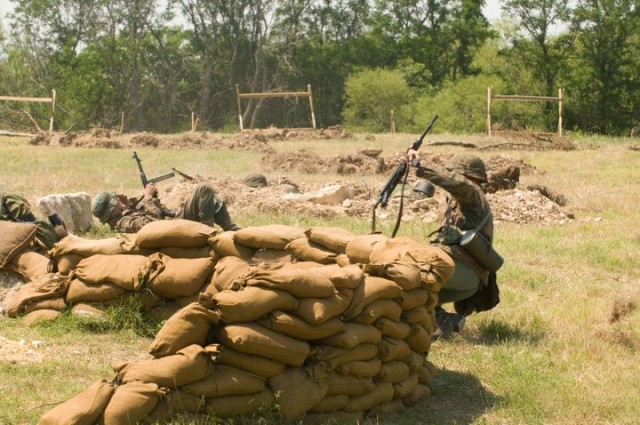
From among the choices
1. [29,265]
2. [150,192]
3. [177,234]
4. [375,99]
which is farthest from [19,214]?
[375,99]

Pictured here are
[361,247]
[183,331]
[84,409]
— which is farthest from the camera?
[361,247]

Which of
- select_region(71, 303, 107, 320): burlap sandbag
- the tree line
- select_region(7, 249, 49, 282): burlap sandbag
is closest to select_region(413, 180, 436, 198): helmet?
select_region(71, 303, 107, 320): burlap sandbag

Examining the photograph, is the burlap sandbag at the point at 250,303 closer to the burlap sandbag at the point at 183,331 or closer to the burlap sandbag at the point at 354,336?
the burlap sandbag at the point at 183,331

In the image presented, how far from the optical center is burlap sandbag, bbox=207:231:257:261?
7547mm

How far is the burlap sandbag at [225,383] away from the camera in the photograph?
534 cm

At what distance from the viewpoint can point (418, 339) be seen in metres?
6.70

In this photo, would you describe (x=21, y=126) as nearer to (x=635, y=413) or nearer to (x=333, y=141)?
(x=333, y=141)

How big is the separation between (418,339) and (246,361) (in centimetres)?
162

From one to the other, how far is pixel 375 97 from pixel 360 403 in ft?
162

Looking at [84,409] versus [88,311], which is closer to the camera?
[84,409]

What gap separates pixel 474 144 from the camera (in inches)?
1193

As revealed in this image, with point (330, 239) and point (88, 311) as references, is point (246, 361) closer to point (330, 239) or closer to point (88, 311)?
point (330, 239)

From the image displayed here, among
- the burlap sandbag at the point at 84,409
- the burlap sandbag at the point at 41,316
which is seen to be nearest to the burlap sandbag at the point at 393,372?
the burlap sandbag at the point at 84,409

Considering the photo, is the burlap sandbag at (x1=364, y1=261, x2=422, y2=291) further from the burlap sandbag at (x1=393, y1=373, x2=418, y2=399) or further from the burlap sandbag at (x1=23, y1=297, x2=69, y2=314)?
the burlap sandbag at (x1=23, y1=297, x2=69, y2=314)
